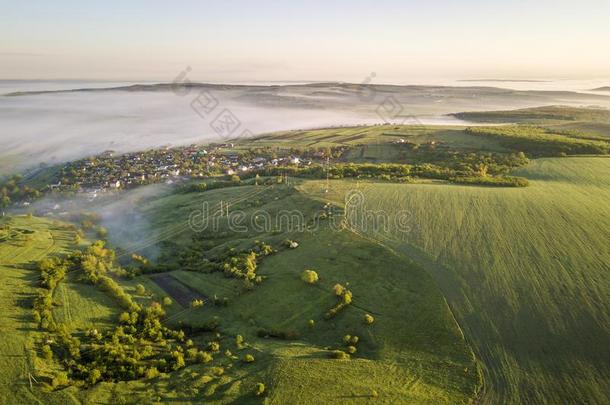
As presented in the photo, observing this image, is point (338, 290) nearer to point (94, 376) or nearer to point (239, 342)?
point (239, 342)

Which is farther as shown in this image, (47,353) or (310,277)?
(310,277)

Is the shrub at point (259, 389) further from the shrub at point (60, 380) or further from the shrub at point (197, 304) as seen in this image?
the shrub at point (197, 304)

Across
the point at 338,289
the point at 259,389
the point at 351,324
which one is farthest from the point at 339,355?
the point at 338,289

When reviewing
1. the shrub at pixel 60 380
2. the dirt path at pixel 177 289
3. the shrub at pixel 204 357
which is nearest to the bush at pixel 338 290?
the shrub at pixel 204 357

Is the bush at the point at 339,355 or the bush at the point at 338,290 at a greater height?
the bush at the point at 338,290

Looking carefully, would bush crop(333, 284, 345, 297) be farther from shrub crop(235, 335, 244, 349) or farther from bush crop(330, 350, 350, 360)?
shrub crop(235, 335, 244, 349)

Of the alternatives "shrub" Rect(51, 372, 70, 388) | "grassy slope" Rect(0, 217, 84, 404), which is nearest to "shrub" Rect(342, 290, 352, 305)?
"grassy slope" Rect(0, 217, 84, 404)

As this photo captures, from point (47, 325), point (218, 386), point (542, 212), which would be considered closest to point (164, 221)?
point (47, 325)

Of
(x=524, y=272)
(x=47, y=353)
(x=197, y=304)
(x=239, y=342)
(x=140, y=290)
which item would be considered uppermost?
(x=524, y=272)

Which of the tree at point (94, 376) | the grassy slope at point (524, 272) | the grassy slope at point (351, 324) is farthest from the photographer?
the grassy slope at point (524, 272)
